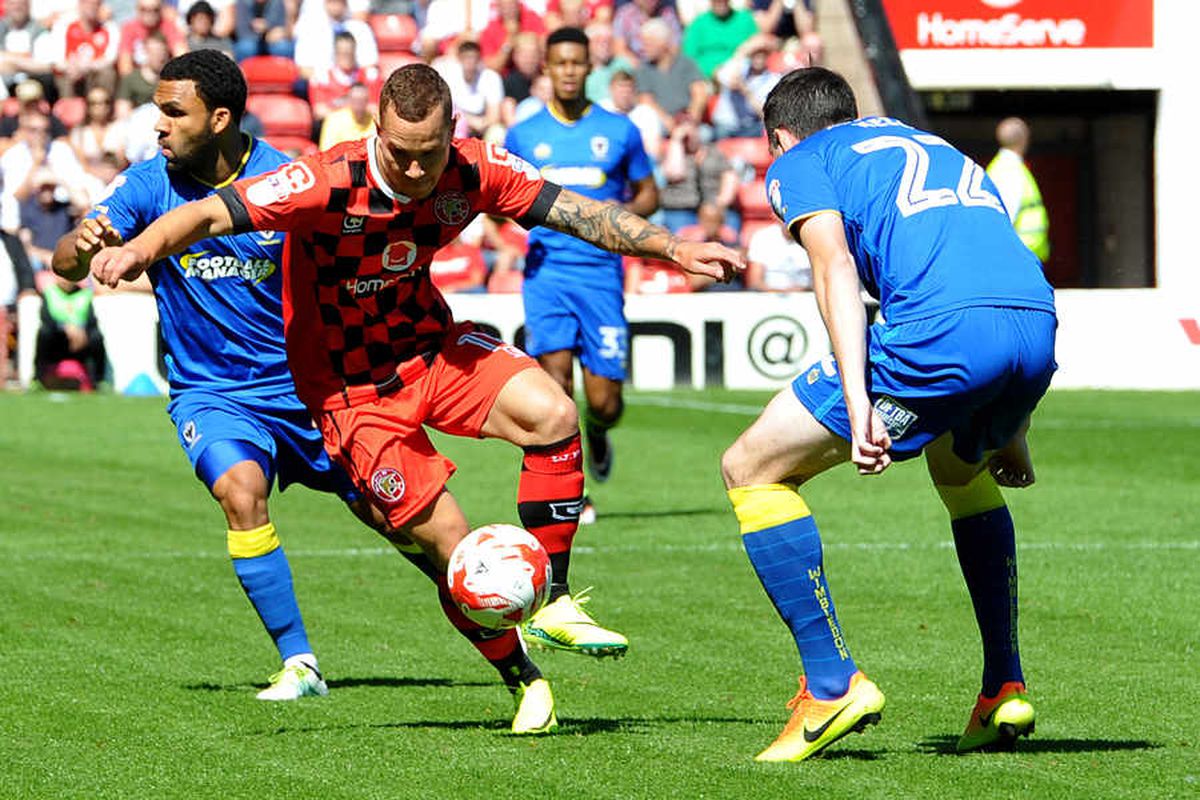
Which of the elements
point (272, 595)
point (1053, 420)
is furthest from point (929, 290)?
point (1053, 420)

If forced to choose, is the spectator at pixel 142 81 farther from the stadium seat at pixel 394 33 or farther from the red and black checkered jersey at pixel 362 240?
the red and black checkered jersey at pixel 362 240

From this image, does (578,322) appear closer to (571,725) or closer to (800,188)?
(571,725)

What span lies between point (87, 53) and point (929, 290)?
20.7 m

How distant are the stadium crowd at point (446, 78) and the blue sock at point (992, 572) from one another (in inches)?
617

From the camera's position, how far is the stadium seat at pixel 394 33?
1016 inches

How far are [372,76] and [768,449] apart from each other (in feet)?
64.3

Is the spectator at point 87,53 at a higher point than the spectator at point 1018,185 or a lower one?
higher

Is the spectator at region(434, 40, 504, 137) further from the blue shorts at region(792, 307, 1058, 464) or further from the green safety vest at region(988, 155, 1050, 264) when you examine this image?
the blue shorts at region(792, 307, 1058, 464)

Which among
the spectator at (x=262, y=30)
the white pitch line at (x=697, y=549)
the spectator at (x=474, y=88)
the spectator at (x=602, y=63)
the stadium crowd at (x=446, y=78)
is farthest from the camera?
the spectator at (x=262, y=30)

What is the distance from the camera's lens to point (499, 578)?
21.2ft

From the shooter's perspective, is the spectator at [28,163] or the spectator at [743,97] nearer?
the spectator at [28,163]

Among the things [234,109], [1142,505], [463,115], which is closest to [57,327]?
[463,115]

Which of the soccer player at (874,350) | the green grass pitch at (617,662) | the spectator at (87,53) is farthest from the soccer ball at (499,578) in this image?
the spectator at (87,53)

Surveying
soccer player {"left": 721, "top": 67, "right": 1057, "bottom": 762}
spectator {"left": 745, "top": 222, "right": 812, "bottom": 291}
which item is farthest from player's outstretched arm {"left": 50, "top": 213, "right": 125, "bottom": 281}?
spectator {"left": 745, "top": 222, "right": 812, "bottom": 291}
